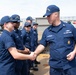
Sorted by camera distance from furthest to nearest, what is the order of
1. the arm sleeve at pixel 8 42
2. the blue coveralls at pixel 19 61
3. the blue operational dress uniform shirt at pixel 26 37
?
the blue operational dress uniform shirt at pixel 26 37 → the blue coveralls at pixel 19 61 → the arm sleeve at pixel 8 42

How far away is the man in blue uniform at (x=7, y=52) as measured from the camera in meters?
4.07

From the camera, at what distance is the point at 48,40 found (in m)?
4.29

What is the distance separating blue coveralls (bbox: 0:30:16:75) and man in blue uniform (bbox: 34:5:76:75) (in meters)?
0.69

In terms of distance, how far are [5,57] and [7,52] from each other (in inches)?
3.8

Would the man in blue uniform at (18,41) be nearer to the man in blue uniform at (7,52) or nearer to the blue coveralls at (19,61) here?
the blue coveralls at (19,61)

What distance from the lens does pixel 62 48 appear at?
13.5 feet

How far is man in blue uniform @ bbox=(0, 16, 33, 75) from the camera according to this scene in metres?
4.07

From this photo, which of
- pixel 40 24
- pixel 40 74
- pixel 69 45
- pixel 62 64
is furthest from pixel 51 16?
pixel 40 24

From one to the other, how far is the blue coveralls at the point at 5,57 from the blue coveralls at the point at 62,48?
0.69m

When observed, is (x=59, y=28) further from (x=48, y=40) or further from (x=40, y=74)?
(x=40, y=74)

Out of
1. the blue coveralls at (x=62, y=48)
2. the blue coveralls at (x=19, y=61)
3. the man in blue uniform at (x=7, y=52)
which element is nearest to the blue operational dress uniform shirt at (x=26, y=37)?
the blue coveralls at (x=19, y=61)

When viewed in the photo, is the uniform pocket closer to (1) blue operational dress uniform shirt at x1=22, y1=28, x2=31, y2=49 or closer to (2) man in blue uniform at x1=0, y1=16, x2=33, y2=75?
(2) man in blue uniform at x1=0, y1=16, x2=33, y2=75

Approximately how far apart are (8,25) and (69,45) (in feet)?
3.62

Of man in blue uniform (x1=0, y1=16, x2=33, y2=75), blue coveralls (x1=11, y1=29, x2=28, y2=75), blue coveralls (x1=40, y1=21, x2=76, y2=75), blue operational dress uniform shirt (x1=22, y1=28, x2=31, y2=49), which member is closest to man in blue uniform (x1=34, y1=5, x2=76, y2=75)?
blue coveralls (x1=40, y1=21, x2=76, y2=75)
